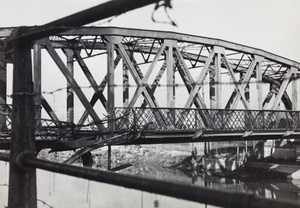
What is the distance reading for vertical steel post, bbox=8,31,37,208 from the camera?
2576 millimetres

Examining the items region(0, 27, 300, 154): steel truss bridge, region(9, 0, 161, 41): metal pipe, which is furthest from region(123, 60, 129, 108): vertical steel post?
region(9, 0, 161, 41): metal pipe

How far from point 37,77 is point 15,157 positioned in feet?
37.9

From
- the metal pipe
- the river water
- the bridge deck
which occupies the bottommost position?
the river water

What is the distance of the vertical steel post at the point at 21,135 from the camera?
2576 millimetres

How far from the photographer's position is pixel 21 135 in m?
2.61

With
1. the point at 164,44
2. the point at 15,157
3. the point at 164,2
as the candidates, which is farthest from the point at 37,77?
the point at 164,2

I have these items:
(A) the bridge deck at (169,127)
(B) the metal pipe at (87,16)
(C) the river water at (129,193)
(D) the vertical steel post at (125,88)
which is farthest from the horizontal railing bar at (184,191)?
(D) the vertical steel post at (125,88)

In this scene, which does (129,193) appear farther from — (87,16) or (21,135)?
(87,16)

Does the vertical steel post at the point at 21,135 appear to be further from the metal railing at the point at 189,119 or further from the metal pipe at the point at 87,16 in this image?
the metal railing at the point at 189,119

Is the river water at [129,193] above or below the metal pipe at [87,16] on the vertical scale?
below

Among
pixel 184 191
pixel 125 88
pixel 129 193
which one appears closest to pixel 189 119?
pixel 125 88

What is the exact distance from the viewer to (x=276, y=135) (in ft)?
63.2

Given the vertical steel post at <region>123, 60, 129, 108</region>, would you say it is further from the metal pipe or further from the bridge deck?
the metal pipe

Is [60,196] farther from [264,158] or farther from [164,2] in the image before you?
[164,2]
